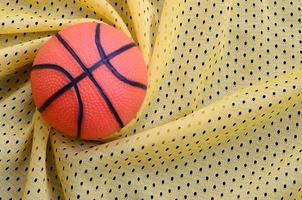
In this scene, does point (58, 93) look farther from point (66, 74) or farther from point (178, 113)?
point (178, 113)

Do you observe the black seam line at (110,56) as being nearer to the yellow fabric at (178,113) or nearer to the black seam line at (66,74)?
the black seam line at (66,74)

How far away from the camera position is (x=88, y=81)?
77cm

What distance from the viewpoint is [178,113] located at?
36.8 inches

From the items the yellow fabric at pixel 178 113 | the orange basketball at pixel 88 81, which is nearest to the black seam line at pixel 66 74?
the orange basketball at pixel 88 81

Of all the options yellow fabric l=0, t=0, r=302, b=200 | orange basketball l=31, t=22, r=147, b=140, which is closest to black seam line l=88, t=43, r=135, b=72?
orange basketball l=31, t=22, r=147, b=140

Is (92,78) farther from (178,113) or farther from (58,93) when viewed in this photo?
(178,113)

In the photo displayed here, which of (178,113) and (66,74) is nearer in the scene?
(66,74)

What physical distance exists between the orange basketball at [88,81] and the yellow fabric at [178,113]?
0.10 m

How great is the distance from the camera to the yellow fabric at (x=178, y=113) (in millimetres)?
878

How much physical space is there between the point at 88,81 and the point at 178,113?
9.2 inches

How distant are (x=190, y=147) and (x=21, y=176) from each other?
1.07 feet

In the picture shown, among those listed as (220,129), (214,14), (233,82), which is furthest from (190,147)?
(214,14)

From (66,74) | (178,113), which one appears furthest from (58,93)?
(178,113)

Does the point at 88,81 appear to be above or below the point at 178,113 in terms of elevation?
above
